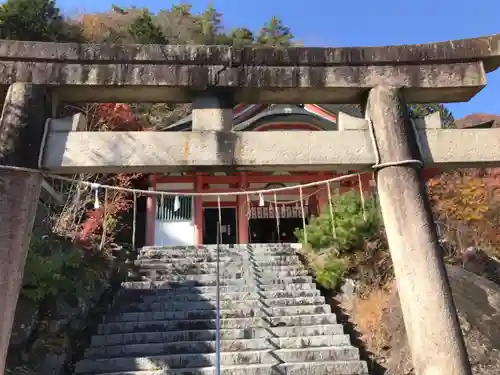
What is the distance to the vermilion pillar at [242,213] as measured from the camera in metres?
15.5

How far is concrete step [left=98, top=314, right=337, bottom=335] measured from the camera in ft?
27.9

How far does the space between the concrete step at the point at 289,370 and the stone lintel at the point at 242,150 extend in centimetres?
429

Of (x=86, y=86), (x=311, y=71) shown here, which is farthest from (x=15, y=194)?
(x=311, y=71)

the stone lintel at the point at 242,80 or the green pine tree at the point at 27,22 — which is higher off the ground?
the green pine tree at the point at 27,22

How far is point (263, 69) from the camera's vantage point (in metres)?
4.36

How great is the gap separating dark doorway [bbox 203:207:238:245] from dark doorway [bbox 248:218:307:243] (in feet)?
9.00

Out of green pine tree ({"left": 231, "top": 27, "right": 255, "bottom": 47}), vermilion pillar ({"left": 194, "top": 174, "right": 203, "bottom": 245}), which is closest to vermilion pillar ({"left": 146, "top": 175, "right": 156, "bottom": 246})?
vermilion pillar ({"left": 194, "top": 174, "right": 203, "bottom": 245})

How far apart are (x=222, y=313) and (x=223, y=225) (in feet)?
29.7

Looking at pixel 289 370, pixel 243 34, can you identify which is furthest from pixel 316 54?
pixel 243 34

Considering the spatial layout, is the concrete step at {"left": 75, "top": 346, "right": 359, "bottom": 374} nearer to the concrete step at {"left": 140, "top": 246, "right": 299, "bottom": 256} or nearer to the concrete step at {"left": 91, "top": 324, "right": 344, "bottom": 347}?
the concrete step at {"left": 91, "top": 324, "right": 344, "bottom": 347}

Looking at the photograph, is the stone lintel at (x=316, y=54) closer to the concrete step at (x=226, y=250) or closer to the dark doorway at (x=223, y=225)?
the concrete step at (x=226, y=250)

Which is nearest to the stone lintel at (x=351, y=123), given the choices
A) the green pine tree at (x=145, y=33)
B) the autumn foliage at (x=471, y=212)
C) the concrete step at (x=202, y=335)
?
the concrete step at (x=202, y=335)

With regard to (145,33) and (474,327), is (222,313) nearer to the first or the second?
(474,327)

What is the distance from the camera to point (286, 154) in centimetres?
409
